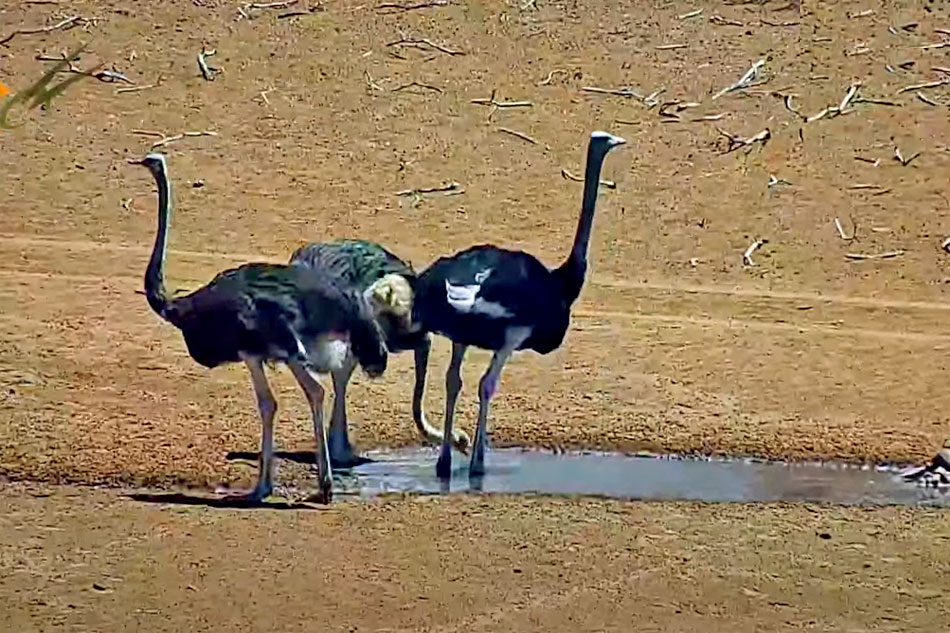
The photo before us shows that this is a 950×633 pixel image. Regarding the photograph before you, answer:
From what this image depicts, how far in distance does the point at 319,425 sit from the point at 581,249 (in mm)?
1700

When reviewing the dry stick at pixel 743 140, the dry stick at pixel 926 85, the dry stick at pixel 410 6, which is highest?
the dry stick at pixel 410 6

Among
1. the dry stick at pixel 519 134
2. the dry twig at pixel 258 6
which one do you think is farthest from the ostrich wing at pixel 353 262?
the dry twig at pixel 258 6

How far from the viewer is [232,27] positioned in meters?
18.2

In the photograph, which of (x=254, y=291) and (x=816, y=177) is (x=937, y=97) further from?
(x=254, y=291)

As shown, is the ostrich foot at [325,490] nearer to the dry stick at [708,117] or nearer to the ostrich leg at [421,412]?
the ostrich leg at [421,412]

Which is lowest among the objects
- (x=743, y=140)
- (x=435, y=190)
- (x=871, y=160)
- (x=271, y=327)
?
(x=271, y=327)

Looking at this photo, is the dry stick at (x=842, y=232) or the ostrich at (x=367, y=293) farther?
the dry stick at (x=842, y=232)

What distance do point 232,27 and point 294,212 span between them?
439cm

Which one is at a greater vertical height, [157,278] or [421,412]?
[157,278]

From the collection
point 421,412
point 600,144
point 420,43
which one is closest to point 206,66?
point 420,43

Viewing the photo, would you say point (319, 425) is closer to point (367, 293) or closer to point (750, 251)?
point (367, 293)

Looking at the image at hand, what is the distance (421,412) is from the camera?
30.2 ft

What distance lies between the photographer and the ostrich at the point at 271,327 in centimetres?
783

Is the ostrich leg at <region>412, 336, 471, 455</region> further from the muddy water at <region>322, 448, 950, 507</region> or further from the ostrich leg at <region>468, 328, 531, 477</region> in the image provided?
the ostrich leg at <region>468, 328, 531, 477</region>
